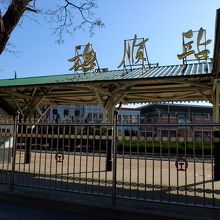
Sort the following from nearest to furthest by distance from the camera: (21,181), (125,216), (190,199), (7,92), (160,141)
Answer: (125,216)
(160,141)
(190,199)
(21,181)
(7,92)

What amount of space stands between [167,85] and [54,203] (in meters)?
8.28

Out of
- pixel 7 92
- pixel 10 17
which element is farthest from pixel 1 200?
pixel 7 92

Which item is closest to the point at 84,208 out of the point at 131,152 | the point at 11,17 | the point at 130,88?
the point at 131,152

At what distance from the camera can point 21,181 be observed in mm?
8969

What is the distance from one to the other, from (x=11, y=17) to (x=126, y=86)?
5702 millimetres

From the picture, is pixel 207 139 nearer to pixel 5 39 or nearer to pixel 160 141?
pixel 160 141

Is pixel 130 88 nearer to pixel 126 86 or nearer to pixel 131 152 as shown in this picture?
pixel 126 86

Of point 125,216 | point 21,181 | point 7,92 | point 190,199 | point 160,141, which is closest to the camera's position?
point 125,216

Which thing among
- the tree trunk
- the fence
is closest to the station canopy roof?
the fence

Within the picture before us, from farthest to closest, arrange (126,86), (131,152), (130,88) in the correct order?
1. (130,88)
2. (126,86)
3. (131,152)

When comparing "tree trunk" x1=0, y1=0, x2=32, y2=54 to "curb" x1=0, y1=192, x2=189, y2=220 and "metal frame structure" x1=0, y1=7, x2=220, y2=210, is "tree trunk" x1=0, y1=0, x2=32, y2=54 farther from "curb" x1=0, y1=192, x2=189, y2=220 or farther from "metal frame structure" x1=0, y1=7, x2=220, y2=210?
"curb" x1=0, y1=192, x2=189, y2=220

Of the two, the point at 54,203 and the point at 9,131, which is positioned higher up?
the point at 9,131

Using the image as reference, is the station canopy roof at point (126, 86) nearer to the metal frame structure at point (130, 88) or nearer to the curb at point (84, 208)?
the metal frame structure at point (130, 88)

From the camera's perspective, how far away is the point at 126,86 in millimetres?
13484
